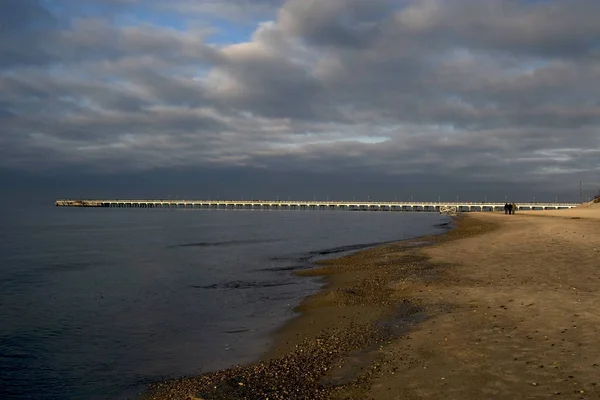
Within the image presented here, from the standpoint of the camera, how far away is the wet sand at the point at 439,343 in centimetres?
766

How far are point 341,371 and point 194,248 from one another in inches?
1348

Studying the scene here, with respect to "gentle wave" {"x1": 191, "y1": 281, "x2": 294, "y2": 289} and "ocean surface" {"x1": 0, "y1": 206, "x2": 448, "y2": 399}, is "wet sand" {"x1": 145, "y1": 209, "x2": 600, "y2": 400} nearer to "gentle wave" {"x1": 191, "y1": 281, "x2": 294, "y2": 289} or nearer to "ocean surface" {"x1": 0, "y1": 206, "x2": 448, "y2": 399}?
"ocean surface" {"x1": 0, "y1": 206, "x2": 448, "y2": 399}

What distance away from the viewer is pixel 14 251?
129 feet

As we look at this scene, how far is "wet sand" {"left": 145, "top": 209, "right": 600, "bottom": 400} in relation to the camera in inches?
302

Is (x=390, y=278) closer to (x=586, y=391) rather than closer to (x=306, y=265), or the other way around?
(x=306, y=265)

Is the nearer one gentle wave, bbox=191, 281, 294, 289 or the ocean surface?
the ocean surface

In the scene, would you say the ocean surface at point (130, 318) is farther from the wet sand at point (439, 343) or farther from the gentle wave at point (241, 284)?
the wet sand at point (439, 343)

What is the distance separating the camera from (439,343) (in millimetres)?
10008

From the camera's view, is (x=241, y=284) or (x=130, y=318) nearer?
(x=130, y=318)

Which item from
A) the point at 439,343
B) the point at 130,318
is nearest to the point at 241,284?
the point at 130,318

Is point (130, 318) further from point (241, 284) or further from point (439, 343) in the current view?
point (439, 343)

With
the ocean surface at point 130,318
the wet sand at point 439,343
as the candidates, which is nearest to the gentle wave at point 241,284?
the ocean surface at point 130,318

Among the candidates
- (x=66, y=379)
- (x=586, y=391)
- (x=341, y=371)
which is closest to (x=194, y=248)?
(x=66, y=379)

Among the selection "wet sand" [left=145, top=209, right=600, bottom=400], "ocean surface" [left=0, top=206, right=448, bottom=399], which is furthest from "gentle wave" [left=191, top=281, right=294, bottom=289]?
"wet sand" [left=145, top=209, right=600, bottom=400]
